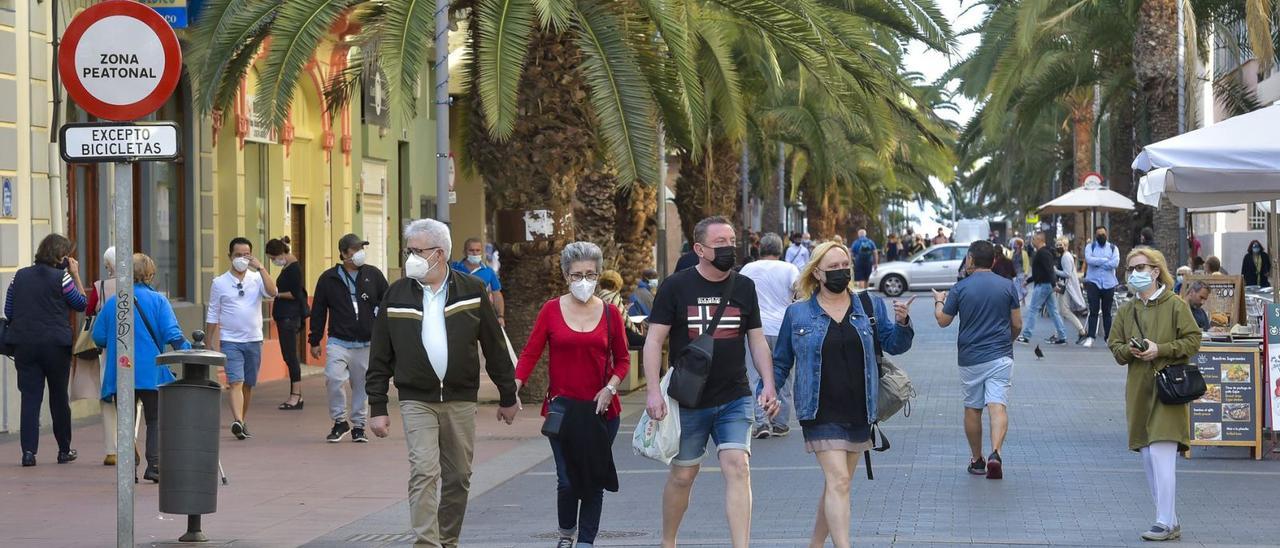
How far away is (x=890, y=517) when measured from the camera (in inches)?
373

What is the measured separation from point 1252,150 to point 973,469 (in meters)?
2.88

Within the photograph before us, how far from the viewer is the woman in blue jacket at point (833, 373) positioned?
25.3 feet

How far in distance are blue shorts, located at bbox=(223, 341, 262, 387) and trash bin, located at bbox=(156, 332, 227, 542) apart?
5.37m

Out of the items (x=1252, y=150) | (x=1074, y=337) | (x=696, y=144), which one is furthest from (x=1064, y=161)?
(x=1252, y=150)

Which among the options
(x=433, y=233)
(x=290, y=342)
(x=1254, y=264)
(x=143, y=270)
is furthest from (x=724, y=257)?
(x=1254, y=264)

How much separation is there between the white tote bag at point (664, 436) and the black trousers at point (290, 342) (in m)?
10.0

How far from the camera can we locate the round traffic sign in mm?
7723

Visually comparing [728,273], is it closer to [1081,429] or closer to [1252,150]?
[1252,150]

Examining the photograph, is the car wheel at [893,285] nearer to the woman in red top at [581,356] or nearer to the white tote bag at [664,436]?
the woman in red top at [581,356]

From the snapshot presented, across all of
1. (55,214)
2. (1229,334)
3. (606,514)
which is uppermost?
(55,214)

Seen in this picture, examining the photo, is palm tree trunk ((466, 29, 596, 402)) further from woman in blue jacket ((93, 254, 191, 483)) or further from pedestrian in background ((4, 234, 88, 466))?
woman in blue jacket ((93, 254, 191, 483))

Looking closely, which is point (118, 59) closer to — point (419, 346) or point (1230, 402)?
point (419, 346)

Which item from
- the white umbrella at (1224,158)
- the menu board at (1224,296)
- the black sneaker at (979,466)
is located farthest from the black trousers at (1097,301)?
the black sneaker at (979,466)

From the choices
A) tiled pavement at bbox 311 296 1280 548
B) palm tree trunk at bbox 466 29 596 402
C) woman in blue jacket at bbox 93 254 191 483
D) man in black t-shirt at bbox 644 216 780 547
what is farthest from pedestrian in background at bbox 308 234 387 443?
man in black t-shirt at bbox 644 216 780 547
